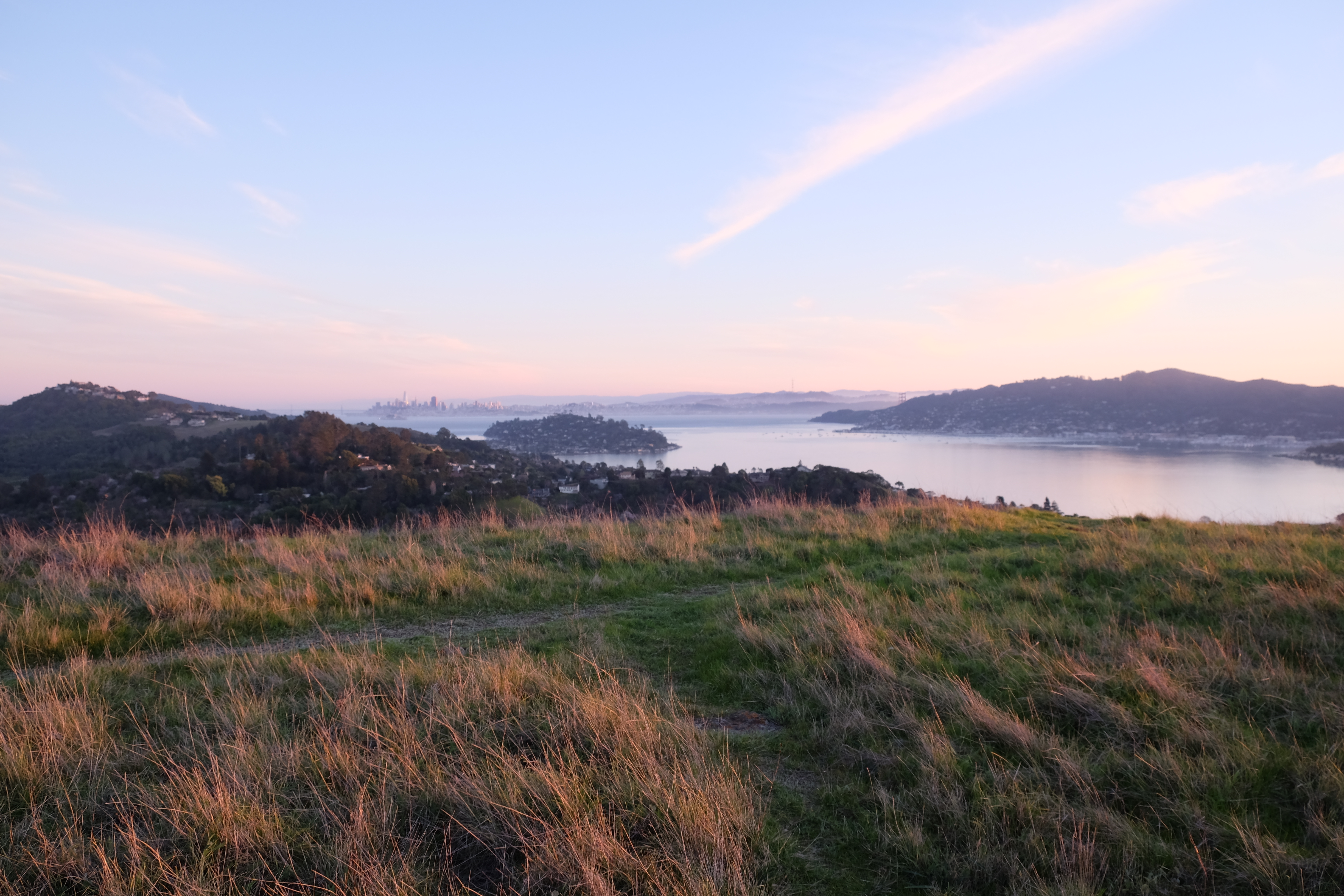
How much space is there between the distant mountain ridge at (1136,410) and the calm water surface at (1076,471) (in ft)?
26.7

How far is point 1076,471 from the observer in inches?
1569

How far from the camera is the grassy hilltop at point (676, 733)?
8.33 ft

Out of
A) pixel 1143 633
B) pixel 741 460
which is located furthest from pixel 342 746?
pixel 741 460

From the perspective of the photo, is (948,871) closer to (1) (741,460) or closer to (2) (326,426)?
(2) (326,426)

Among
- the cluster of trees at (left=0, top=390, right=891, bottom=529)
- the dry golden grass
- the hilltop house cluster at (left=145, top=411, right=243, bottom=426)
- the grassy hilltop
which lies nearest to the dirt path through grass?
the grassy hilltop

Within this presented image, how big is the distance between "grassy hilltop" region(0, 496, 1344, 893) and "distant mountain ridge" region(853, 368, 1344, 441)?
63.6 meters

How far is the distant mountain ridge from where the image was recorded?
5606cm

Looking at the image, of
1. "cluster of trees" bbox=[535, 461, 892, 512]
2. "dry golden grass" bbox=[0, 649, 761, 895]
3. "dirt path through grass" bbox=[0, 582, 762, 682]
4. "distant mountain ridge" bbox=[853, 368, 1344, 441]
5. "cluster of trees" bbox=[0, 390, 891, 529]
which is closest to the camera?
"dry golden grass" bbox=[0, 649, 761, 895]

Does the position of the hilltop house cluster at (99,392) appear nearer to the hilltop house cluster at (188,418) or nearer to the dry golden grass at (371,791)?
the hilltop house cluster at (188,418)

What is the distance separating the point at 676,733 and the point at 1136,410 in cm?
8850

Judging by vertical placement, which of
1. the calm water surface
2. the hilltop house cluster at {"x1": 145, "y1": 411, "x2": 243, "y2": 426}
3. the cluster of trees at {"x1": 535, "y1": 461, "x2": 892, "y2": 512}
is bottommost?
the calm water surface

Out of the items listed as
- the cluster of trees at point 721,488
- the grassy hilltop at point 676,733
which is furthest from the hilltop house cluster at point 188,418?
the grassy hilltop at point 676,733

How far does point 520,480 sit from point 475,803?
19531 mm

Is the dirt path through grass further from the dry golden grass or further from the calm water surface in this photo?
the calm water surface
